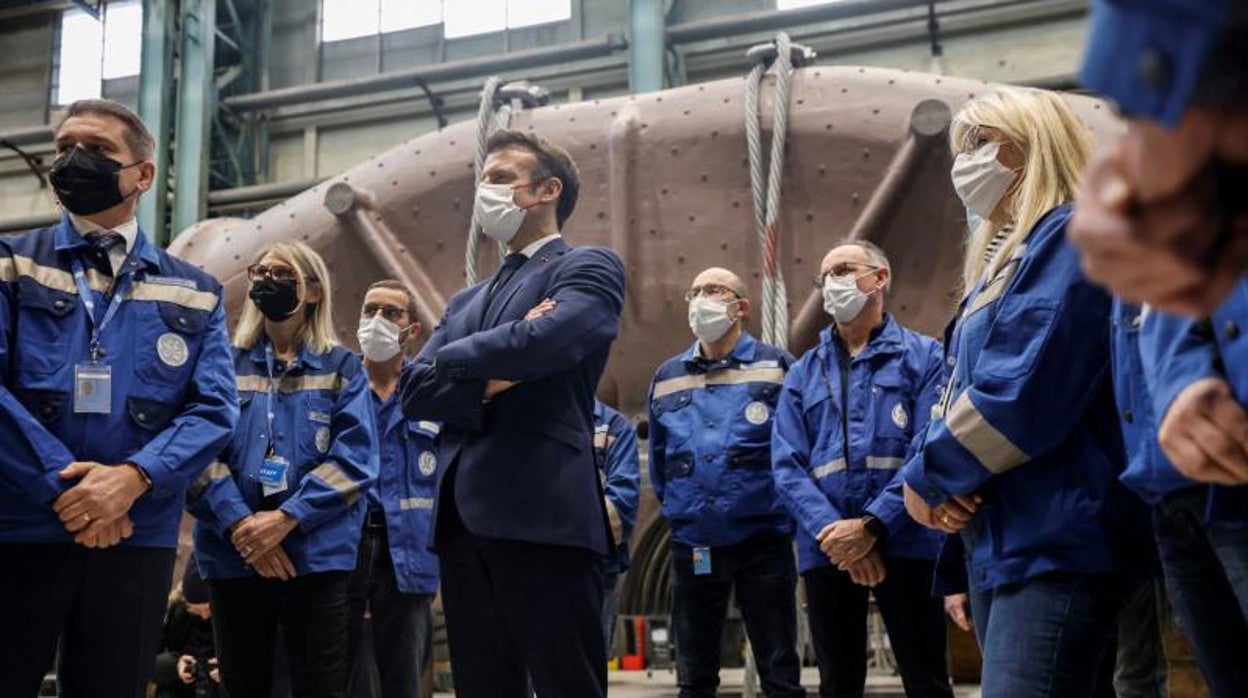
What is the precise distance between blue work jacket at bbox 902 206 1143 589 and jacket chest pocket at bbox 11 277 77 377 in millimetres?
1782

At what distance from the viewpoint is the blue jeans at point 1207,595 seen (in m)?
1.48

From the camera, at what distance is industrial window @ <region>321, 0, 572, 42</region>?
1251 cm

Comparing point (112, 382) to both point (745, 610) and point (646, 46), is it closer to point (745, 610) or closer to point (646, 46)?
point (745, 610)

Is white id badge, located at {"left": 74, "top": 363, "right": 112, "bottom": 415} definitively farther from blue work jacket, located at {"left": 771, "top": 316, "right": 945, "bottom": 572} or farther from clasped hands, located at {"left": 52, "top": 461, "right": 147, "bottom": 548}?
blue work jacket, located at {"left": 771, "top": 316, "right": 945, "bottom": 572}

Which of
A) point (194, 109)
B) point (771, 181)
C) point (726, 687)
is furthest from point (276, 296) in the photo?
point (194, 109)

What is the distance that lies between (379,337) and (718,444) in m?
1.24

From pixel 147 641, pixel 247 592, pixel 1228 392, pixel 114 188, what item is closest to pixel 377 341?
pixel 247 592

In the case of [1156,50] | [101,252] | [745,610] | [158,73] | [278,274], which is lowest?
[745,610]

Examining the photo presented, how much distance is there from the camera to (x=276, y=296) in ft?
11.4

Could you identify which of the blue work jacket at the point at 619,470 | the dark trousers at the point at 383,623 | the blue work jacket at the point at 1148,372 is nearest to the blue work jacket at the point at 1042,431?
→ the blue work jacket at the point at 1148,372

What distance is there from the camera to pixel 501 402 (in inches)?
96.9

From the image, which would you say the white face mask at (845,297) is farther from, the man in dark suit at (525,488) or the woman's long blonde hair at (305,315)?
the woman's long blonde hair at (305,315)

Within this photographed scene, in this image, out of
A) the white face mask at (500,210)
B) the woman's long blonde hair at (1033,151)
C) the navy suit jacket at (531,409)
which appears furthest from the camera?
the white face mask at (500,210)

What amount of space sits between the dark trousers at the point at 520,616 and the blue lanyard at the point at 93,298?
32.5 inches
